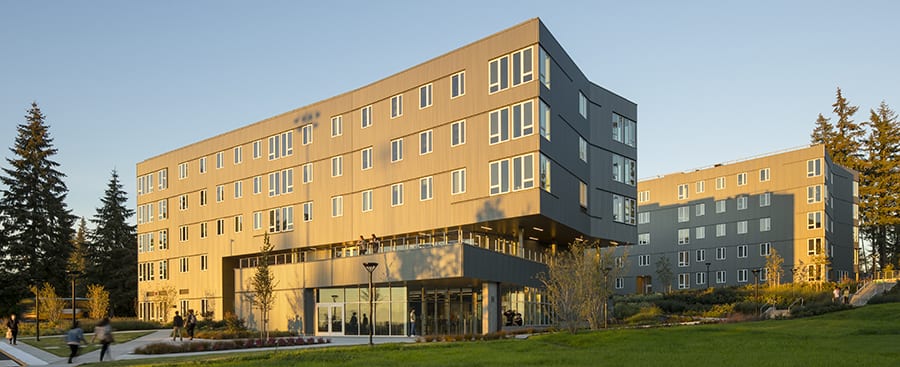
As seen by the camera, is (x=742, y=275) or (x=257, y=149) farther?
(x=742, y=275)

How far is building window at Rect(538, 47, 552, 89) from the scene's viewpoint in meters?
41.8

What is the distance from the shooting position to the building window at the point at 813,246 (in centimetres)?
7619

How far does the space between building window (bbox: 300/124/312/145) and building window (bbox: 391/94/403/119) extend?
9.12 metres

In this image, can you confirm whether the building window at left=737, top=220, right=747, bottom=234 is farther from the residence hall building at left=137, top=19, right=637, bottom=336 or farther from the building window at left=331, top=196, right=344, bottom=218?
the building window at left=331, top=196, right=344, bottom=218

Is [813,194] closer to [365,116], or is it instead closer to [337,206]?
[365,116]

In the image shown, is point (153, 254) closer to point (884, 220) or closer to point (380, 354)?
point (380, 354)

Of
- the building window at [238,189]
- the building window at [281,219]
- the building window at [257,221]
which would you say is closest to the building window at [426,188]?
the building window at [281,219]

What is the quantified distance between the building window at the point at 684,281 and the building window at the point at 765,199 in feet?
43.4

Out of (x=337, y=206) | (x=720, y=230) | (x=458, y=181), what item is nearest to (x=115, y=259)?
(x=337, y=206)

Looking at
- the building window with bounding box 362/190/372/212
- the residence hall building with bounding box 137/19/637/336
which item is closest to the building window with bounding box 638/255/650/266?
the residence hall building with bounding box 137/19/637/336

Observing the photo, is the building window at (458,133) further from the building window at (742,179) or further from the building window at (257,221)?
the building window at (742,179)

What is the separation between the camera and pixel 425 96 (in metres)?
47.7

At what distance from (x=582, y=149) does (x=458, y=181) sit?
9797 mm

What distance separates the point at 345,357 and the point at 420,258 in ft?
63.4
